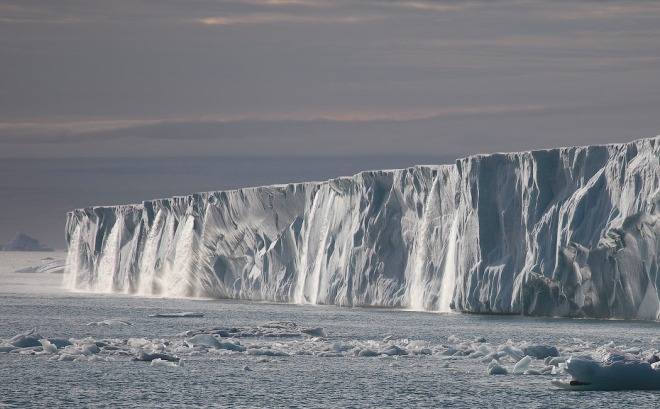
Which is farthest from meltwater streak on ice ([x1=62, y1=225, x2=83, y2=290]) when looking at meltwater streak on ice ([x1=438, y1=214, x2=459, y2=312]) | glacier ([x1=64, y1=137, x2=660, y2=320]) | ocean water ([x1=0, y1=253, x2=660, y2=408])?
meltwater streak on ice ([x1=438, y1=214, x2=459, y2=312])

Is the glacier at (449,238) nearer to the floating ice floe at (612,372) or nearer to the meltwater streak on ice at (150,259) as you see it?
the meltwater streak on ice at (150,259)

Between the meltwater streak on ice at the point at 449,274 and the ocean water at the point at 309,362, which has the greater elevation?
the meltwater streak on ice at the point at 449,274

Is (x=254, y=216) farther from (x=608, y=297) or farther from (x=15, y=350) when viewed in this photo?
(x=15, y=350)

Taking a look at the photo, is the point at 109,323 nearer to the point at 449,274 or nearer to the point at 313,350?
the point at 313,350

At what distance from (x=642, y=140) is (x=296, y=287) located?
22624 mm

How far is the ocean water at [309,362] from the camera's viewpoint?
850 inches

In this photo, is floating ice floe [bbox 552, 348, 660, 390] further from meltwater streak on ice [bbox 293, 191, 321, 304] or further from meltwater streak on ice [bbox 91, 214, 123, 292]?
meltwater streak on ice [bbox 91, 214, 123, 292]

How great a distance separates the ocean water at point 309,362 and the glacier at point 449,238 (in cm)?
117

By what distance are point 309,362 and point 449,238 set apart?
55.7 feet

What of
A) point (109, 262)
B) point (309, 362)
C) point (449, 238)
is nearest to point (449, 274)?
point (449, 238)

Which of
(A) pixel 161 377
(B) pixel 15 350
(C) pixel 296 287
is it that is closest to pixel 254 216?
(C) pixel 296 287

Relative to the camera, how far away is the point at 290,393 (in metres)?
22.3

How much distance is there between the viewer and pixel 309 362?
91.4ft

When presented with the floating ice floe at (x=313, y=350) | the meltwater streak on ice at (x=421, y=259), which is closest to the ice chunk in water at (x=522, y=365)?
the floating ice floe at (x=313, y=350)
